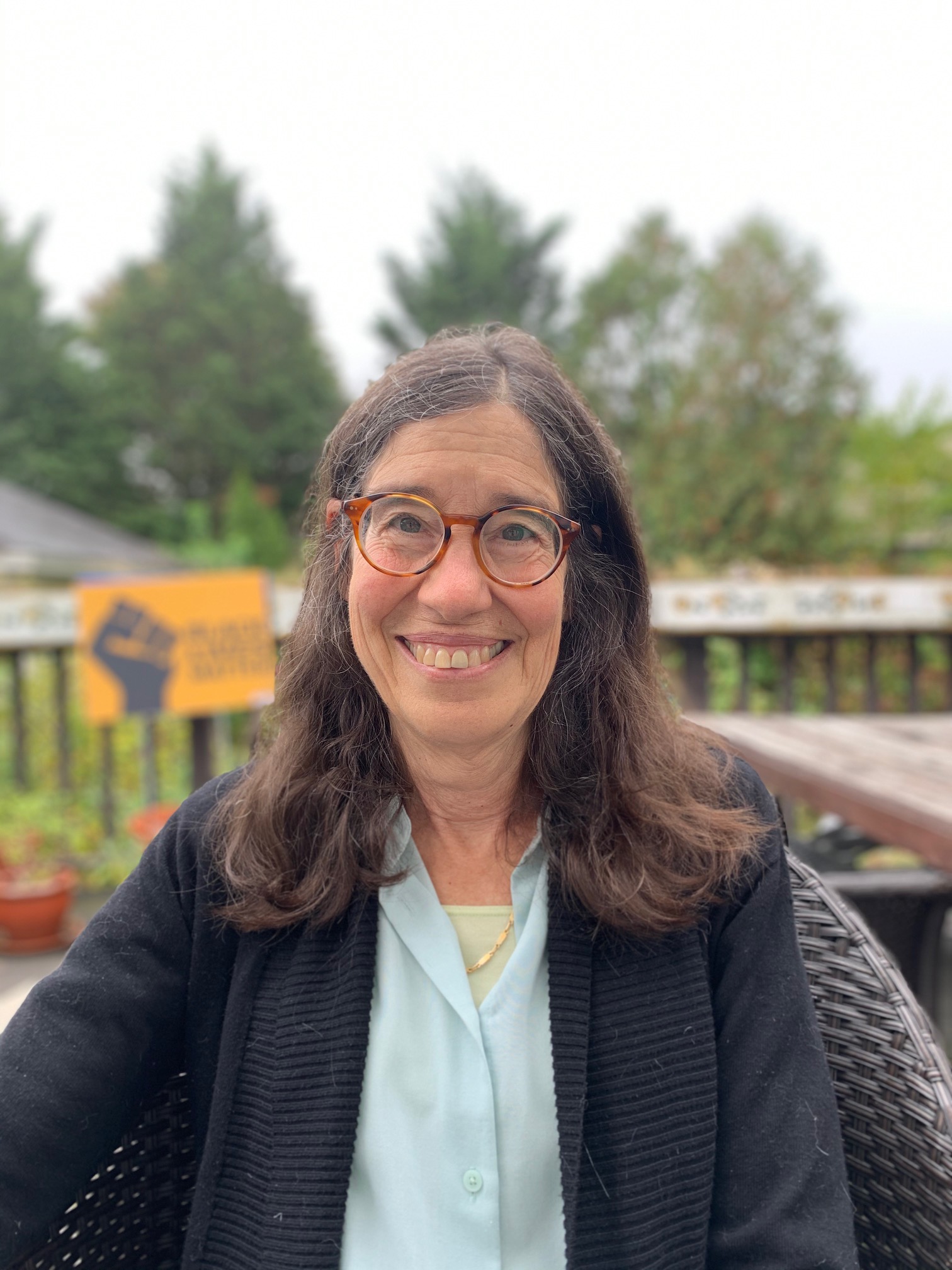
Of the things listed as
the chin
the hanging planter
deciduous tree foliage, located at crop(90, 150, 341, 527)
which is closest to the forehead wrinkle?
the chin

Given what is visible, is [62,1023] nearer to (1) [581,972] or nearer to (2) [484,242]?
(1) [581,972]

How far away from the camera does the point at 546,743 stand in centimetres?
126

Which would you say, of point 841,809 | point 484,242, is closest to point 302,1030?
point 841,809

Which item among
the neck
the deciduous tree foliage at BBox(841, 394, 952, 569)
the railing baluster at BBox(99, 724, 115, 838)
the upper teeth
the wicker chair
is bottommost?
the railing baluster at BBox(99, 724, 115, 838)

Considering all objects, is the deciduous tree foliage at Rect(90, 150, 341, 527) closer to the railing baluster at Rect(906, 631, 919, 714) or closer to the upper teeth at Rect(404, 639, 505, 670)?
the railing baluster at Rect(906, 631, 919, 714)

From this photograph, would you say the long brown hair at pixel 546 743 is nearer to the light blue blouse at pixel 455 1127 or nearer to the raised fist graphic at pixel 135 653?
the light blue blouse at pixel 455 1127

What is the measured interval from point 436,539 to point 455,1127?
0.64 m

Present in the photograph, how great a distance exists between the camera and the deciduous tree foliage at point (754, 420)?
10992mm

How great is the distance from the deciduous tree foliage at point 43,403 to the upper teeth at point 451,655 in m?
28.0

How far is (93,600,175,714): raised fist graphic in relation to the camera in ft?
11.6

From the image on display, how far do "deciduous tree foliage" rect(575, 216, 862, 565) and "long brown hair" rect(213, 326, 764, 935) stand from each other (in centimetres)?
911

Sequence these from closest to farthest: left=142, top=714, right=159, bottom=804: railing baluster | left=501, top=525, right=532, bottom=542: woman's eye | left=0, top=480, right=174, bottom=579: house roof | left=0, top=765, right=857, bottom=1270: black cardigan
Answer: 1. left=0, top=765, right=857, bottom=1270: black cardigan
2. left=501, top=525, right=532, bottom=542: woman's eye
3. left=142, top=714, right=159, bottom=804: railing baluster
4. left=0, top=480, right=174, bottom=579: house roof

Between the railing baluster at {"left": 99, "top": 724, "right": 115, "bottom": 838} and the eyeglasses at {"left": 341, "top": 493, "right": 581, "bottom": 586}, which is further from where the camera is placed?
the railing baluster at {"left": 99, "top": 724, "right": 115, "bottom": 838}

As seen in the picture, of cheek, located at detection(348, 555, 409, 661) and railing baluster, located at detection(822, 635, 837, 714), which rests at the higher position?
cheek, located at detection(348, 555, 409, 661)
